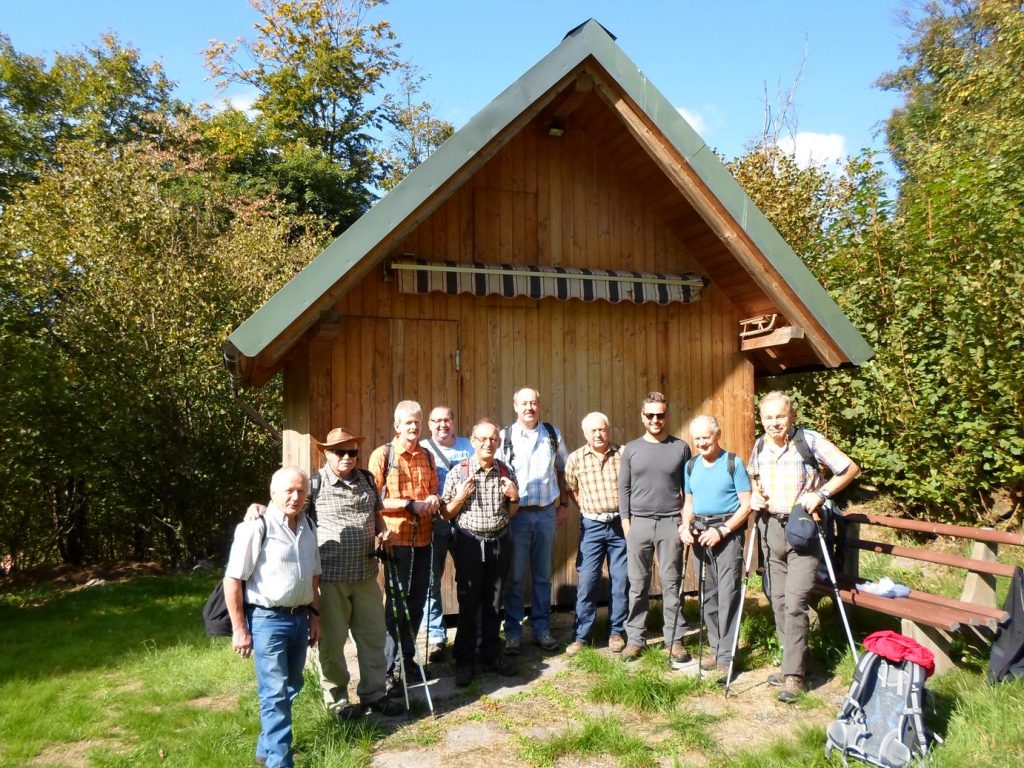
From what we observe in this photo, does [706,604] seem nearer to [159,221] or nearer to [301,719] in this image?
[301,719]

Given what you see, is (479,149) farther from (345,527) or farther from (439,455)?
(345,527)

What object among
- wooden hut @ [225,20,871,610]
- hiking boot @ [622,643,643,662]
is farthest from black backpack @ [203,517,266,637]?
hiking boot @ [622,643,643,662]

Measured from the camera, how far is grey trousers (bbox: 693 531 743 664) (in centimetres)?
488

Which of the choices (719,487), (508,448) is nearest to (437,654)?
(508,448)

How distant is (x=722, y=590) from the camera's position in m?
4.91

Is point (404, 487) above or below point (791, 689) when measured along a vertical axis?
above

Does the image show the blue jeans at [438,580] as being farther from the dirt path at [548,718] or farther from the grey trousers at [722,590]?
the grey trousers at [722,590]

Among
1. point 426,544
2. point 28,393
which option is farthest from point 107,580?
point 426,544

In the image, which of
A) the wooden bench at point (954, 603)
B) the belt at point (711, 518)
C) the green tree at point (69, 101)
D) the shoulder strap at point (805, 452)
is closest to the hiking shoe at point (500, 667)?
the belt at point (711, 518)

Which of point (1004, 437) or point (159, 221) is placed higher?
point (159, 221)

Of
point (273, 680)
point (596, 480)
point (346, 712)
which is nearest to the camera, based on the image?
point (273, 680)

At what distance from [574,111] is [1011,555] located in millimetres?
5657

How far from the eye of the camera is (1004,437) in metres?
6.82

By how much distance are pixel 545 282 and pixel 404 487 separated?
7.16 feet
